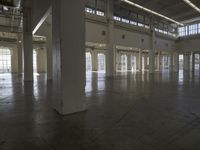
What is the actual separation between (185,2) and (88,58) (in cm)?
1867

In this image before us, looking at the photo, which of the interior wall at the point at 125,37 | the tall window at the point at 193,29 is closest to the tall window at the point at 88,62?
the interior wall at the point at 125,37

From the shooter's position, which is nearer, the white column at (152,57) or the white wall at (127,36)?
the white wall at (127,36)

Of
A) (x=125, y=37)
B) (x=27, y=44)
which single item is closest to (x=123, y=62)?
(x=125, y=37)

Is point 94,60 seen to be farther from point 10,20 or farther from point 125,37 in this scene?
point 10,20

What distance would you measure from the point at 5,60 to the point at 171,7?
80.6 feet

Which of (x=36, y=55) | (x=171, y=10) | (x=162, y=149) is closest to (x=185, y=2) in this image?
(x=171, y=10)

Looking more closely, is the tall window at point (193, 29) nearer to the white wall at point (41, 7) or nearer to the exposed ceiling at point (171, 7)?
the exposed ceiling at point (171, 7)

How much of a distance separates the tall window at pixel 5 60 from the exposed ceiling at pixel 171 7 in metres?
18.5

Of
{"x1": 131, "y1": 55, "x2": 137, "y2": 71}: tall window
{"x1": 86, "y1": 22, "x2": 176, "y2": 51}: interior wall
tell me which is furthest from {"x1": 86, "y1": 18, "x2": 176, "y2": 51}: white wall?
{"x1": 131, "y1": 55, "x2": 137, "y2": 71}: tall window

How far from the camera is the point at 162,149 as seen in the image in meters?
2.49

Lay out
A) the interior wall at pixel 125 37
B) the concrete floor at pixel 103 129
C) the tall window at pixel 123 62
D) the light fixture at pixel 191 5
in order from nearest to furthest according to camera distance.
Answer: the concrete floor at pixel 103 129 → the interior wall at pixel 125 37 → the light fixture at pixel 191 5 → the tall window at pixel 123 62

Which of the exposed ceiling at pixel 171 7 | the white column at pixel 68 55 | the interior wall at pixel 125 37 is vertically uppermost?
the exposed ceiling at pixel 171 7

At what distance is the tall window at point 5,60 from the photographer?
81.6 feet

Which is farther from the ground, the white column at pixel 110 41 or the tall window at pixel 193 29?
the tall window at pixel 193 29
